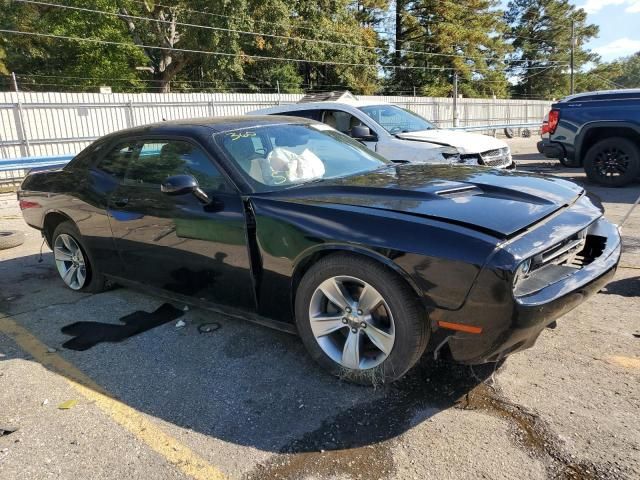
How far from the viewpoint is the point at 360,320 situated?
295cm

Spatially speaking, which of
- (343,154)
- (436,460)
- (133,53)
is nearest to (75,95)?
(343,154)

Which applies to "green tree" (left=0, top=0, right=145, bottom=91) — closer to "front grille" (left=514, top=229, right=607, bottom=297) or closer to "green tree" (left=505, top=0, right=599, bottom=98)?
"front grille" (left=514, top=229, right=607, bottom=297)

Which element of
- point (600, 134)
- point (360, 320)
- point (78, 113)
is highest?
point (78, 113)

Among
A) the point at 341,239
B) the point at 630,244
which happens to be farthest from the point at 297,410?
the point at 630,244

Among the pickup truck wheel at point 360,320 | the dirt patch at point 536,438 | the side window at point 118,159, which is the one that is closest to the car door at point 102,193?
the side window at point 118,159

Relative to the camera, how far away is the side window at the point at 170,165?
359 cm

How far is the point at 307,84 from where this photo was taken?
38812 mm

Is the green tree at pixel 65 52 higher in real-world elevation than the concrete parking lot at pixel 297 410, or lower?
higher

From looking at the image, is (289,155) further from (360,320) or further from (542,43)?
(542,43)

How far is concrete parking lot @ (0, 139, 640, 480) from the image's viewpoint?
7.94ft

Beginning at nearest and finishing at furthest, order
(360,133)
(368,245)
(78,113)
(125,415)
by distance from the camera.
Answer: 1. (368,245)
2. (125,415)
3. (360,133)
4. (78,113)

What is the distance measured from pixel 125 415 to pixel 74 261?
8.27 ft

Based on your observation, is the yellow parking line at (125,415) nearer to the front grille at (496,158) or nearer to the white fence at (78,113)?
the front grille at (496,158)

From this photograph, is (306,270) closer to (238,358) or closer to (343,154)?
(238,358)
